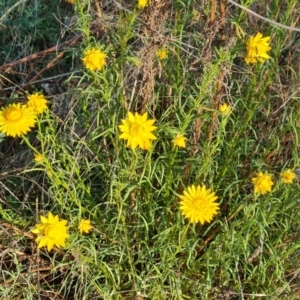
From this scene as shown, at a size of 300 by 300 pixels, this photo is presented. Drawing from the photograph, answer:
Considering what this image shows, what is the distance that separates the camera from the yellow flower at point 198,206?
135cm

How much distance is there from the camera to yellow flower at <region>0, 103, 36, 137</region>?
135cm

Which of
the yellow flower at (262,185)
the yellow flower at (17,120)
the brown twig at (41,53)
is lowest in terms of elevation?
the brown twig at (41,53)

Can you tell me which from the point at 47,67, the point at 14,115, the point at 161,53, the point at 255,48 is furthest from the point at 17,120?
the point at 47,67

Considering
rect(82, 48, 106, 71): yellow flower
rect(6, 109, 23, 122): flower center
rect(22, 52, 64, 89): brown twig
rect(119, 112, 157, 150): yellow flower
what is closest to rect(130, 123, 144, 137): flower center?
rect(119, 112, 157, 150): yellow flower

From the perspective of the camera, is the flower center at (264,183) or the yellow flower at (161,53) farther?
the yellow flower at (161,53)

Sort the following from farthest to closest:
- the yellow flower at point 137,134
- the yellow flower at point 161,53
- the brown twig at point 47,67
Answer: the brown twig at point 47,67, the yellow flower at point 161,53, the yellow flower at point 137,134

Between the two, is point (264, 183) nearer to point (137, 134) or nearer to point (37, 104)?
point (137, 134)

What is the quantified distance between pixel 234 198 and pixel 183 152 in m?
0.21

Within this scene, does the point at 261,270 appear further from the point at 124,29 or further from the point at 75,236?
the point at 124,29

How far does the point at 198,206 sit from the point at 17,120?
48 cm

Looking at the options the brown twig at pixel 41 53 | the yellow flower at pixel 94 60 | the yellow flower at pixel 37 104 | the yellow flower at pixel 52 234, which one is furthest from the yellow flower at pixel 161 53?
the brown twig at pixel 41 53

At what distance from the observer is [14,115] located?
1.36 m

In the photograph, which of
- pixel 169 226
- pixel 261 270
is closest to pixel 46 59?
pixel 169 226

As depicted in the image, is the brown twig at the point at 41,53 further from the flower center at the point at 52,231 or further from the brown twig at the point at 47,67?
the flower center at the point at 52,231
